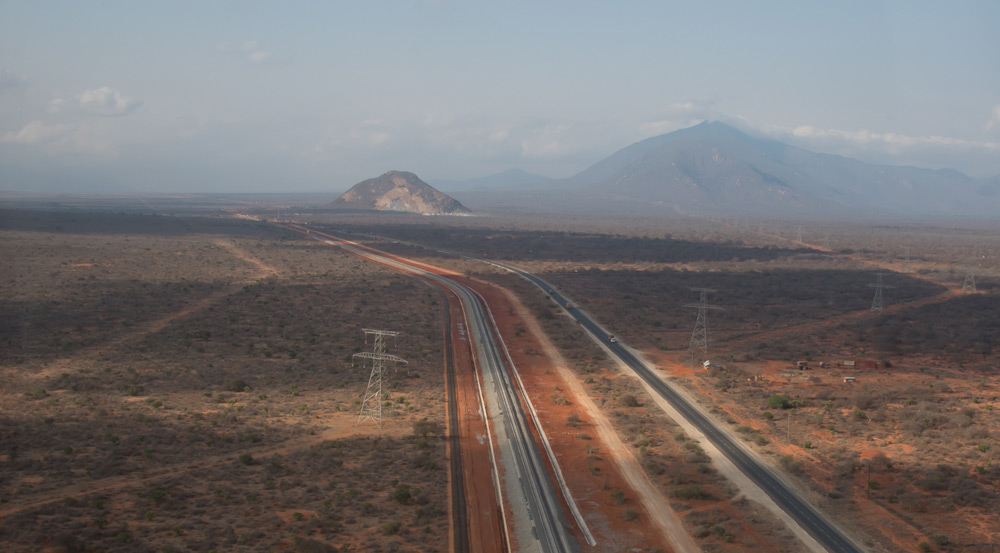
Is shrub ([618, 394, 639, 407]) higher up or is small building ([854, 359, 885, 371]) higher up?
small building ([854, 359, 885, 371])

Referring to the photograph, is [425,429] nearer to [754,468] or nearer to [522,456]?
[522,456]

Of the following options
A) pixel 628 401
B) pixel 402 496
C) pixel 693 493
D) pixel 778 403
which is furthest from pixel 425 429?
pixel 778 403

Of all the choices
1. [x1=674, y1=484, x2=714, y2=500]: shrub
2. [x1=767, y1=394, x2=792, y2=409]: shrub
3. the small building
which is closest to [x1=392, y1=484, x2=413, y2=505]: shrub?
[x1=674, y1=484, x2=714, y2=500]: shrub

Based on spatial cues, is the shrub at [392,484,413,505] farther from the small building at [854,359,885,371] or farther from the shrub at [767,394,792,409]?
the small building at [854,359,885,371]

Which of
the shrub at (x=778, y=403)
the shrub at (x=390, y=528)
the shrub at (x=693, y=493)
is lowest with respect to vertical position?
the shrub at (x=390, y=528)

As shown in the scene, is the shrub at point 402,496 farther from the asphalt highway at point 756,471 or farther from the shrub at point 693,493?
the asphalt highway at point 756,471

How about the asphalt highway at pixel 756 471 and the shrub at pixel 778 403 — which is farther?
the shrub at pixel 778 403

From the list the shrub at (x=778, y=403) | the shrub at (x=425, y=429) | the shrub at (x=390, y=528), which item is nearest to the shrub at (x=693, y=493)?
the shrub at (x=390, y=528)

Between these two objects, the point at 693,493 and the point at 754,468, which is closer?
the point at 693,493

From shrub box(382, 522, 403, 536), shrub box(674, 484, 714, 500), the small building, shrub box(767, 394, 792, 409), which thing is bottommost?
shrub box(382, 522, 403, 536)
